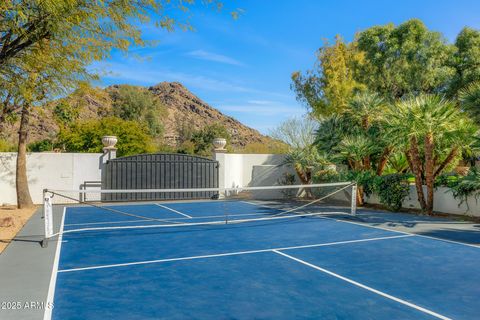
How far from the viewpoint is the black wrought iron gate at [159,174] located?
65.3 feet

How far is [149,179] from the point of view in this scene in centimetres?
2056

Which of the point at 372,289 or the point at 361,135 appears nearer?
the point at 372,289

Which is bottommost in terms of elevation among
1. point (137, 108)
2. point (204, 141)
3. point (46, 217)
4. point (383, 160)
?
point (46, 217)

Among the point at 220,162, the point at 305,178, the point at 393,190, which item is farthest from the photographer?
the point at 305,178

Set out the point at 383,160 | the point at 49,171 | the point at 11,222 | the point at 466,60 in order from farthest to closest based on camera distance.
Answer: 1. the point at 466,60
2. the point at 49,171
3. the point at 383,160
4. the point at 11,222

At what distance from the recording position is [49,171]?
18.7 m

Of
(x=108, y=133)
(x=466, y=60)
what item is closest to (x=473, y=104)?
(x=466, y=60)

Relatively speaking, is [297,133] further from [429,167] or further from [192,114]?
[192,114]

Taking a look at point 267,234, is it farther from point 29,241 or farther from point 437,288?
point 29,241

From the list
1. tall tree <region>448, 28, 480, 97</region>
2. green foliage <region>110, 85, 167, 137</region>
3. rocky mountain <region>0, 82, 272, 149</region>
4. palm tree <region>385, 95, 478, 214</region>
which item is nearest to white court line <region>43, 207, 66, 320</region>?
palm tree <region>385, 95, 478, 214</region>

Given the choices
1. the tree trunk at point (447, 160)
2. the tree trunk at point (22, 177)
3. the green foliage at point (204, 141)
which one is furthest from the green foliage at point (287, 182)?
the green foliage at point (204, 141)

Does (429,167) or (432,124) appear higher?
(432,124)

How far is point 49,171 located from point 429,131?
16.5 meters

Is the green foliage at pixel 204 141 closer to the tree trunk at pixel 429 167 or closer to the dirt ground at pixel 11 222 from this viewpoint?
the dirt ground at pixel 11 222
